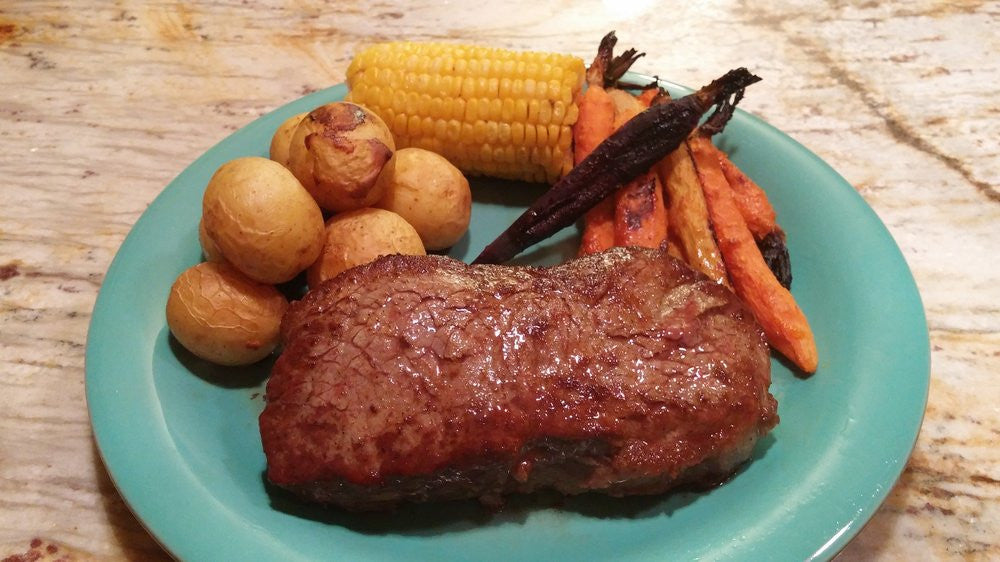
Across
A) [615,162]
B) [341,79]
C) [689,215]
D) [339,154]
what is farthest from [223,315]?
[341,79]

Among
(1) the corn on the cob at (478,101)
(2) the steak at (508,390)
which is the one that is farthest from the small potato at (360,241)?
(1) the corn on the cob at (478,101)

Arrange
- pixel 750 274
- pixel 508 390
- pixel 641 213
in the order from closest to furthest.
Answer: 1. pixel 508 390
2. pixel 750 274
3. pixel 641 213

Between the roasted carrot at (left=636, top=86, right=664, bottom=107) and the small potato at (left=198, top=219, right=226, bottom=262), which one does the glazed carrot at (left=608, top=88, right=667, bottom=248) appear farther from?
the small potato at (left=198, top=219, right=226, bottom=262)

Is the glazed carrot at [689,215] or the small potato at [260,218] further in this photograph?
the glazed carrot at [689,215]

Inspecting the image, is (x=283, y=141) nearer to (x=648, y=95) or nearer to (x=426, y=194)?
(x=426, y=194)

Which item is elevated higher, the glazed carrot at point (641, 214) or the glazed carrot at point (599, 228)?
the glazed carrot at point (641, 214)

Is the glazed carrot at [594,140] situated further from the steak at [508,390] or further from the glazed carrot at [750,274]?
the steak at [508,390]

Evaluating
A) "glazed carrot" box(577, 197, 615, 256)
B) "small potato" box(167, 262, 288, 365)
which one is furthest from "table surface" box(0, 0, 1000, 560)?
"glazed carrot" box(577, 197, 615, 256)
